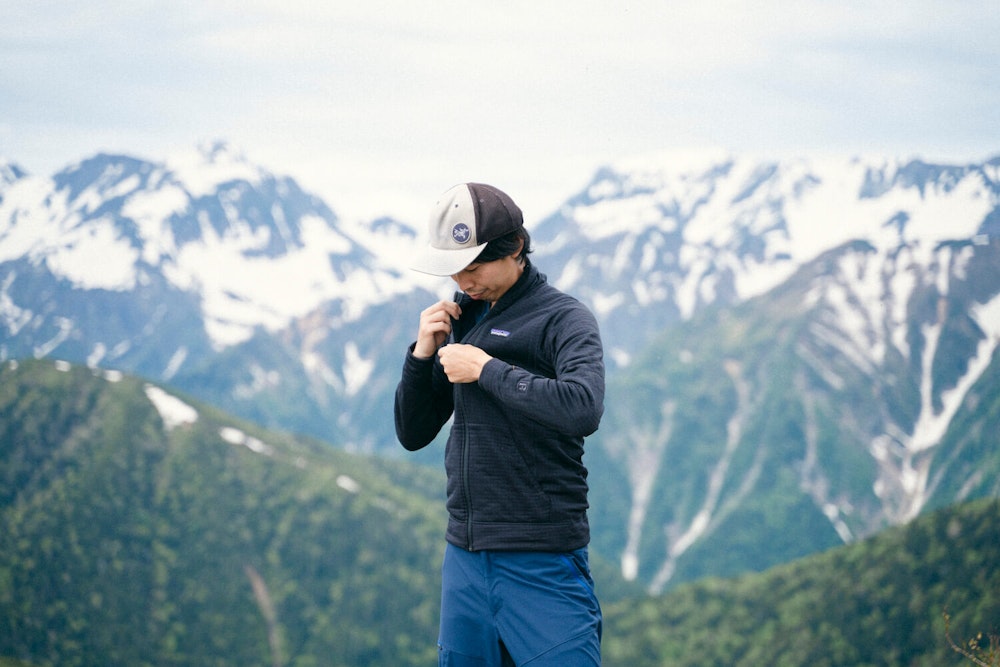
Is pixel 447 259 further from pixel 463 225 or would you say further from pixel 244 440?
pixel 244 440

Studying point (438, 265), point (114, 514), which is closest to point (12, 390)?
point (114, 514)

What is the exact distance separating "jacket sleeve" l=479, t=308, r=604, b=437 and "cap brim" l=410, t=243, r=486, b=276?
0.66 metres

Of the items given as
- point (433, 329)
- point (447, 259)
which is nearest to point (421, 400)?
point (433, 329)

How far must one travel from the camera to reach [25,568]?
16250cm

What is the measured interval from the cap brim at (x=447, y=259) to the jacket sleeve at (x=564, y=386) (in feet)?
2.16

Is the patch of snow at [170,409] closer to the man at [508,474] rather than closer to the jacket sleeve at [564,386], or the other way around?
the man at [508,474]

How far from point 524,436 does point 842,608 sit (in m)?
143

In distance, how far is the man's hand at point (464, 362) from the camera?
19.9 ft

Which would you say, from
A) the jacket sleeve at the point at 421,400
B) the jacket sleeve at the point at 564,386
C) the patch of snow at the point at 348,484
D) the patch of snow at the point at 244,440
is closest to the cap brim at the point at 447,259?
the jacket sleeve at the point at 564,386

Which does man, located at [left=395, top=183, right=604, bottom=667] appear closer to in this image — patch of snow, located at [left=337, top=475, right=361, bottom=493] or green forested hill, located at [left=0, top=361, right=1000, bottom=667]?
green forested hill, located at [left=0, top=361, right=1000, bottom=667]

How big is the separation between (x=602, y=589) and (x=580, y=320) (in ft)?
597

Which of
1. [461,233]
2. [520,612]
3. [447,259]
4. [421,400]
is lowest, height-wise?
[520,612]

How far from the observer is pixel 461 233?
628 cm

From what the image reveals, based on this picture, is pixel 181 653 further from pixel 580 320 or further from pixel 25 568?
pixel 580 320
